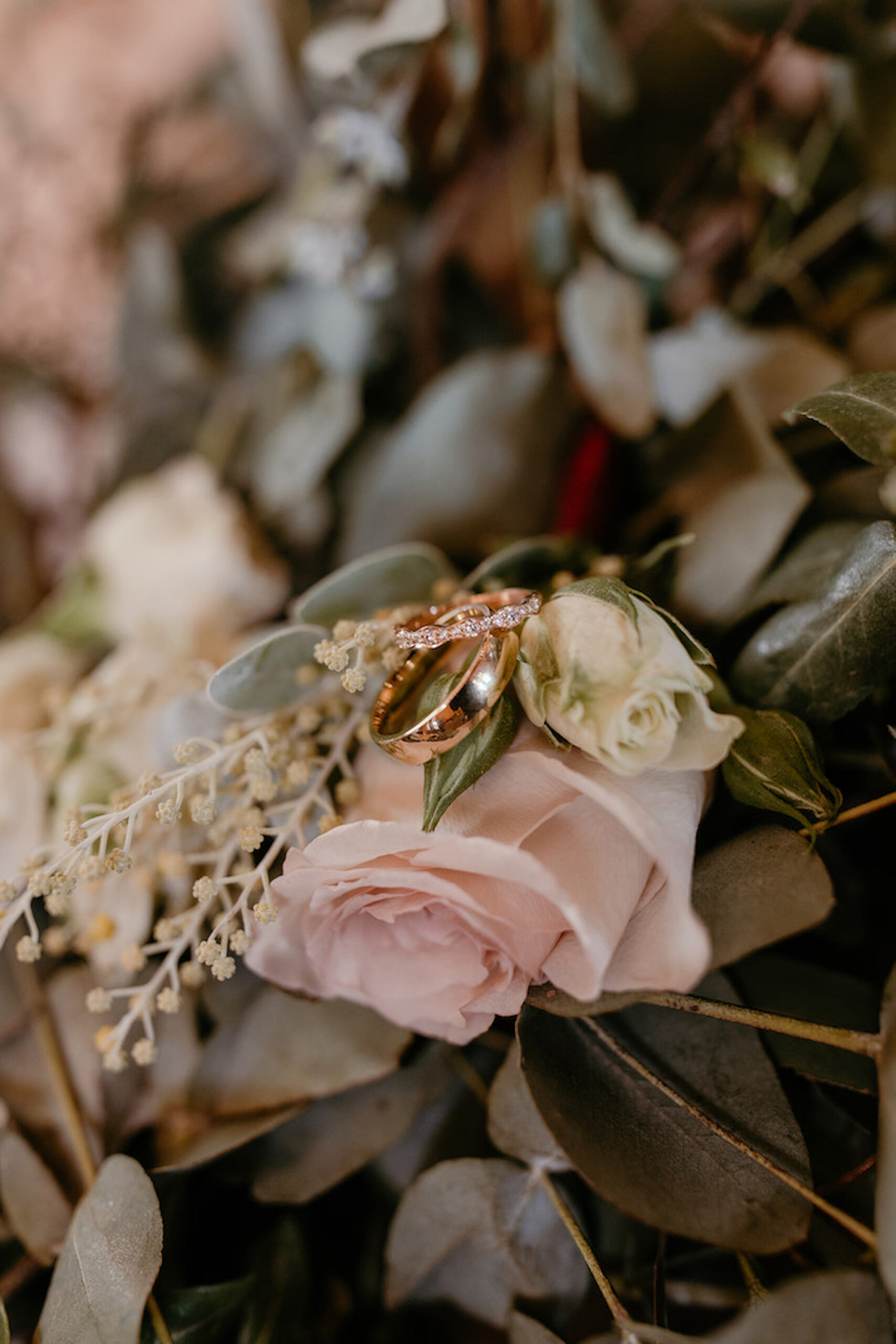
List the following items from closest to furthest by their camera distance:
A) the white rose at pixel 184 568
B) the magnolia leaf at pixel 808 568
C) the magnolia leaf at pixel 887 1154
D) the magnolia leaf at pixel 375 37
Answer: the magnolia leaf at pixel 887 1154, the magnolia leaf at pixel 808 568, the magnolia leaf at pixel 375 37, the white rose at pixel 184 568

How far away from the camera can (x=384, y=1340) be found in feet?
1.74

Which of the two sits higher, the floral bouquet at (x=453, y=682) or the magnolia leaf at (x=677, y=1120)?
the floral bouquet at (x=453, y=682)

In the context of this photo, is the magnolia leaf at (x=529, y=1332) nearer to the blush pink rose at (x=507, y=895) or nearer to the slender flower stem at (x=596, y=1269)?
the slender flower stem at (x=596, y=1269)

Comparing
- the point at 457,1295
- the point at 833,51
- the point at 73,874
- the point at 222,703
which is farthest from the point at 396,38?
the point at 457,1295

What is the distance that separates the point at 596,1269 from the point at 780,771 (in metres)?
0.27

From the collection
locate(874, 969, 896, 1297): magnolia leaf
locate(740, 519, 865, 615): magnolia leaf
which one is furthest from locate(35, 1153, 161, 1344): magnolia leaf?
locate(740, 519, 865, 615): magnolia leaf

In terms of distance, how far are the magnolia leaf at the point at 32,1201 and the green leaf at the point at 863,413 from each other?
2.08ft

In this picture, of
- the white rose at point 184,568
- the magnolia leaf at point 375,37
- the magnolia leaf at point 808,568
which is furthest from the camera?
the white rose at point 184,568

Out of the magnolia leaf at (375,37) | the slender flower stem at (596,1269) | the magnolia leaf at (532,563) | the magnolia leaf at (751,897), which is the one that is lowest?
the slender flower stem at (596,1269)

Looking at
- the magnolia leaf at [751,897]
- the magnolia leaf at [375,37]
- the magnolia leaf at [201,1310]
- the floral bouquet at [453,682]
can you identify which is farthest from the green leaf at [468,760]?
the magnolia leaf at [375,37]

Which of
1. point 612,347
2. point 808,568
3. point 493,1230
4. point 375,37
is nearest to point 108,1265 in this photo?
point 493,1230

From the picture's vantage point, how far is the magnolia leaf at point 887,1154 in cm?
33

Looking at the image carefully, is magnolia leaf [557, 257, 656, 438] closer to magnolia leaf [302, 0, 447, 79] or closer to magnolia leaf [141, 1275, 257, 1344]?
magnolia leaf [302, 0, 447, 79]

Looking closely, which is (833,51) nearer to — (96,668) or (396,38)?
(396,38)
